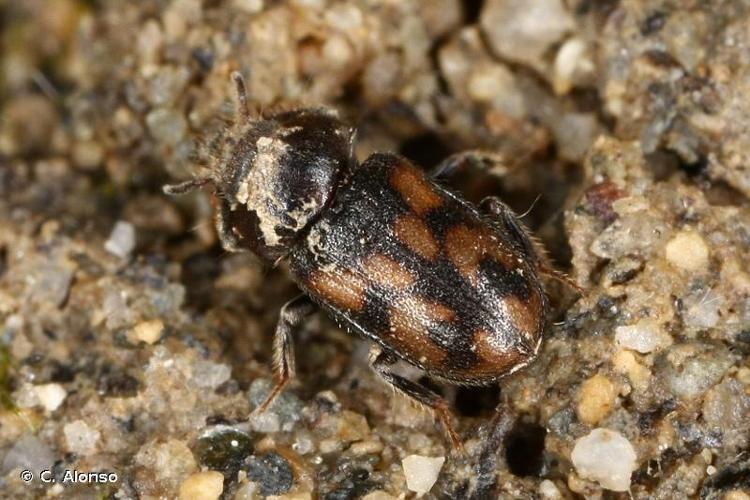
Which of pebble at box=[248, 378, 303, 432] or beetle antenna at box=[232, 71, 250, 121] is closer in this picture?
pebble at box=[248, 378, 303, 432]

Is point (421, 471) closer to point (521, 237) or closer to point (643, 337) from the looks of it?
point (643, 337)

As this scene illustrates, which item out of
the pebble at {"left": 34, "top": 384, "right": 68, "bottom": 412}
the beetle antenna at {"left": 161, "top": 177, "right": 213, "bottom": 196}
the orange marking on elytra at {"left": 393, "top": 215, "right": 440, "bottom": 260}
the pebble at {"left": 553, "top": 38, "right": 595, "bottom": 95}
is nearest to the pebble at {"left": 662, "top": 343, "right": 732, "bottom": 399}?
the orange marking on elytra at {"left": 393, "top": 215, "right": 440, "bottom": 260}

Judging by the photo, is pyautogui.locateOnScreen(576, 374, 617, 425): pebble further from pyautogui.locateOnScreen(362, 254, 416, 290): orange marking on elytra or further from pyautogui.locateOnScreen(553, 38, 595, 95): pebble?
pyautogui.locateOnScreen(553, 38, 595, 95): pebble

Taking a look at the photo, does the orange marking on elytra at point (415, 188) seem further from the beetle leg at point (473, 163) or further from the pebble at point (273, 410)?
the pebble at point (273, 410)

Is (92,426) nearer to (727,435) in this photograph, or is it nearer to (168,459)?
(168,459)

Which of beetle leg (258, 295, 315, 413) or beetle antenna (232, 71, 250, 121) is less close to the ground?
beetle antenna (232, 71, 250, 121)

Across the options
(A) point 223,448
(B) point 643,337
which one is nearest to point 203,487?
(A) point 223,448

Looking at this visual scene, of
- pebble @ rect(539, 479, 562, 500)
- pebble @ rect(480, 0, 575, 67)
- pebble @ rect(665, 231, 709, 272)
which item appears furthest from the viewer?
pebble @ rect(480, 0, 575, 67)

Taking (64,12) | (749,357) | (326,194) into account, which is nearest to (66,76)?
(64,12)
